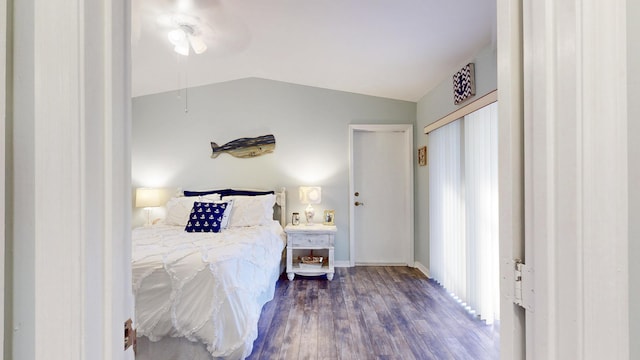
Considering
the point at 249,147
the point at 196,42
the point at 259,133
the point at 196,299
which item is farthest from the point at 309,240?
the point at 196,42

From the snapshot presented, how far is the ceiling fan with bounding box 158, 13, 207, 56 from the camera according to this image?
2441 mm

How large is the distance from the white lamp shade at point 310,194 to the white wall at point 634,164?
3.43 meters

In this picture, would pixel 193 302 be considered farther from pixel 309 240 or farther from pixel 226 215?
pixel 309 240

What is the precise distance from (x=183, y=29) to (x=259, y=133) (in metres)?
1.73

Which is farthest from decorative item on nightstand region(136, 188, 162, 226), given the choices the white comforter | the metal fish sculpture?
the white comforter

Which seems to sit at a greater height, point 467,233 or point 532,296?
point 532,296

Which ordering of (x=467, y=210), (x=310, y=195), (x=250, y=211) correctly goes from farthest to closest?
1. (x=310, y=195)
2. (x=250, y=211)
3. (x=467, y=210)

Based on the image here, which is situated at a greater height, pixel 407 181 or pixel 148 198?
pixel 407 181

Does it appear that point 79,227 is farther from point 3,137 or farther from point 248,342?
point 248,342

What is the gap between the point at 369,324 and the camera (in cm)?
244

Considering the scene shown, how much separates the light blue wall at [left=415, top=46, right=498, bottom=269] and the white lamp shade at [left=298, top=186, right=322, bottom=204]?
1.40 meters

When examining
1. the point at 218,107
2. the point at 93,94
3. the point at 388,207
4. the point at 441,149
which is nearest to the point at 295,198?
the point at 388,207

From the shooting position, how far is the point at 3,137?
48cm

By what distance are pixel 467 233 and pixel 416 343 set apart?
44.2 inches
